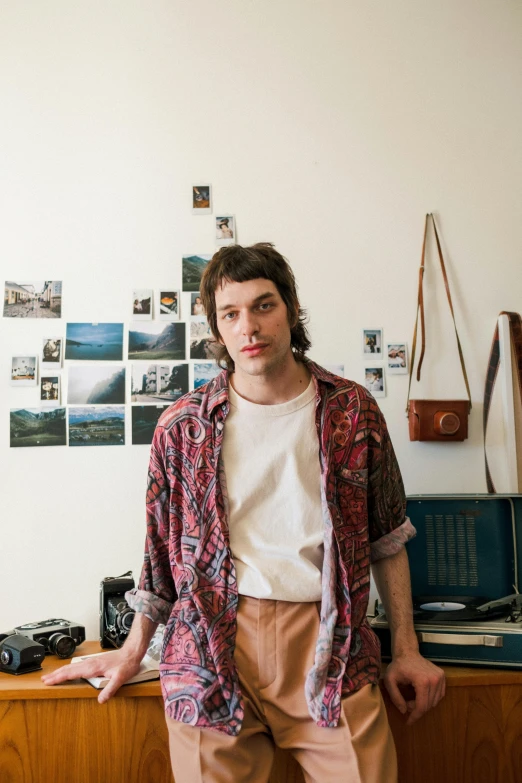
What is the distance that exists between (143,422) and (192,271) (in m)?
0.46

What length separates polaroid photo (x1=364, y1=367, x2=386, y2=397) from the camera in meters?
1.99

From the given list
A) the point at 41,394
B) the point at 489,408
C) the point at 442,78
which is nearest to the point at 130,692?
the point at 41,394

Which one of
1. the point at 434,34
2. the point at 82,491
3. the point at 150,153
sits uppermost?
the point at 434,34

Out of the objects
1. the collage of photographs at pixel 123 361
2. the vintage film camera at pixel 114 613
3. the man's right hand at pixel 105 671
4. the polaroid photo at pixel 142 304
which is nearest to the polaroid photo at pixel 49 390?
the collage of photographs at pixel 123 361

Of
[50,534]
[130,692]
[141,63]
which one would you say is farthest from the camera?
[141,63]

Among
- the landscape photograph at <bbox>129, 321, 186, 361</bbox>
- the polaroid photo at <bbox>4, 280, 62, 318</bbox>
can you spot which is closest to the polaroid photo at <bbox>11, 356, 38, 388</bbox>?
the polaroid photo at <bbox>4, 280, 62, 318</bbox>

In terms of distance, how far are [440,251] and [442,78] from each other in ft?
1.77

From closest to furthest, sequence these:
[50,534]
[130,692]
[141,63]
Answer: [130,692] < [50,534] < [141,63]

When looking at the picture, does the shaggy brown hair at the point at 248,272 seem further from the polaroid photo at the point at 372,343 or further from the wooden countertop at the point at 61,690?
the wooden countertop at the point at 61,690

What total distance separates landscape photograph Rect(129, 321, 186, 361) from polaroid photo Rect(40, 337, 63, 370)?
20 centimetres

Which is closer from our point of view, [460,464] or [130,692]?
[130,692]

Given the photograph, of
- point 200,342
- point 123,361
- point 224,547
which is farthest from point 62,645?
point 200,342

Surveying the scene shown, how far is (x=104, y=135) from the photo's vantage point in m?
2.03

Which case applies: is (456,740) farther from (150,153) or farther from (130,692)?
(150,153)
